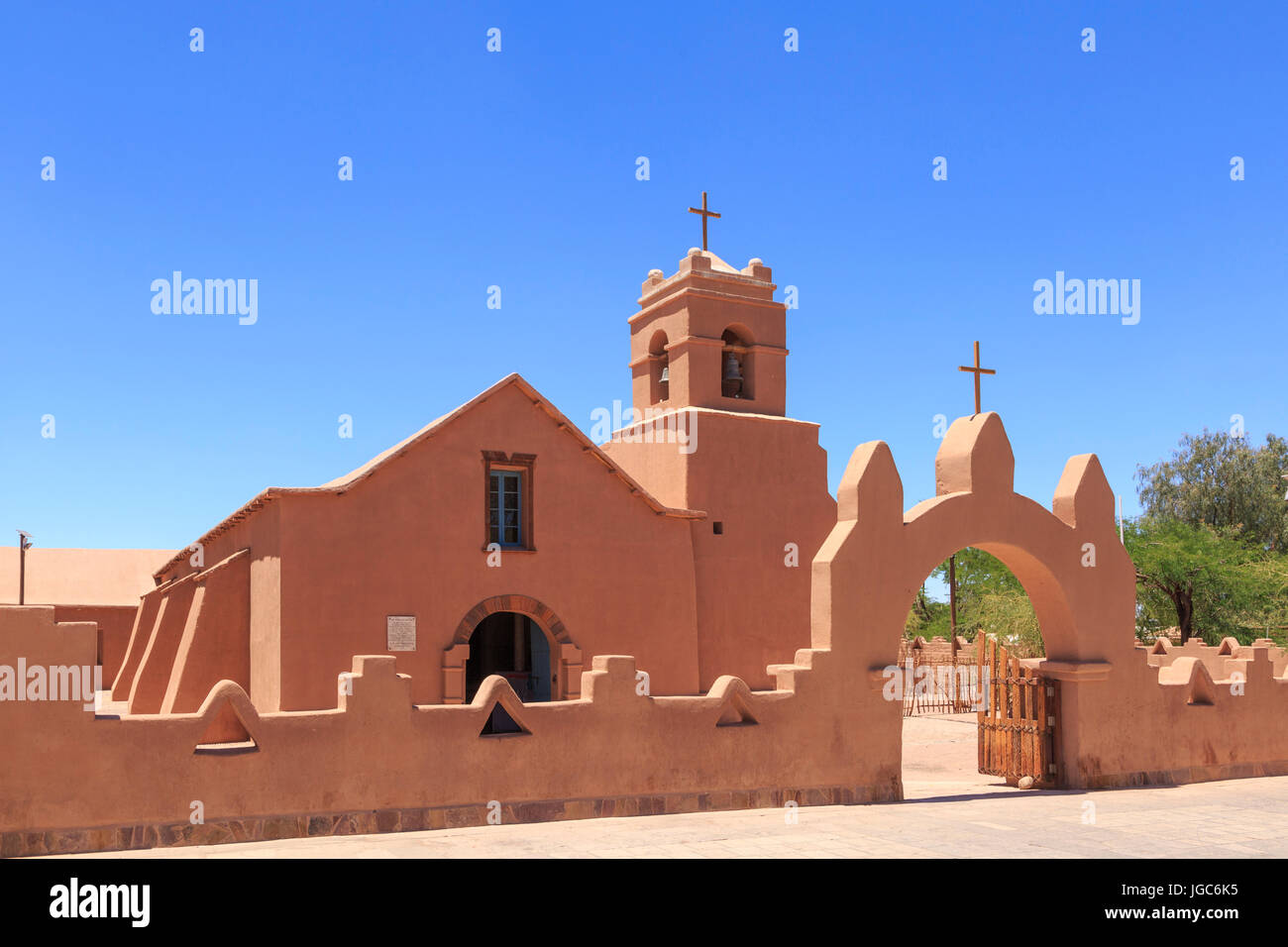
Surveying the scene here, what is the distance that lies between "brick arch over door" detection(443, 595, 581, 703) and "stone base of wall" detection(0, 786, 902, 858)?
614 centimetres

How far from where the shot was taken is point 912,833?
32.2 ft

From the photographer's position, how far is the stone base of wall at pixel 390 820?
29.0ft

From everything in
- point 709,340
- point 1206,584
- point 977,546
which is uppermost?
point 709,340

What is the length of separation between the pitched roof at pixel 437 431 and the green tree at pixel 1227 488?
1142 inches

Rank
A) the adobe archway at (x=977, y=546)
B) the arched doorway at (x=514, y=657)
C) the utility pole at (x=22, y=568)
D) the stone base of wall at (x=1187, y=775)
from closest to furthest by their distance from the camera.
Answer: the adobe archway at (x=977, y=546), the stone base of wall at (x=1187, y=775), the arched doorway at (x=514, y=657), the utility pole at (x=22, y=568)

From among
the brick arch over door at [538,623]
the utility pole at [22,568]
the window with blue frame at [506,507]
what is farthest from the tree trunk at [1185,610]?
the utility pole at [22,568]

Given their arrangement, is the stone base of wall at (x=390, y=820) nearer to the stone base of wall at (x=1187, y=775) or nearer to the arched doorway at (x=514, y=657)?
the stone base of wall at (x=1187, y=775)

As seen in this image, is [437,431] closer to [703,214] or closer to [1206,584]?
[703,214]

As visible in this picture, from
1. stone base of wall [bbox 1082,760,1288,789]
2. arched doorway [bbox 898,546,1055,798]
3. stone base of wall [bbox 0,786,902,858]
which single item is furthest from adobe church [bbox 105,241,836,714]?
stone base of wall [bbox 1082,760,1288,789]

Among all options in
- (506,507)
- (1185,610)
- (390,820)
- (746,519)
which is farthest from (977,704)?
(390,820)

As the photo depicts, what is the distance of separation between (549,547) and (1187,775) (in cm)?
998
